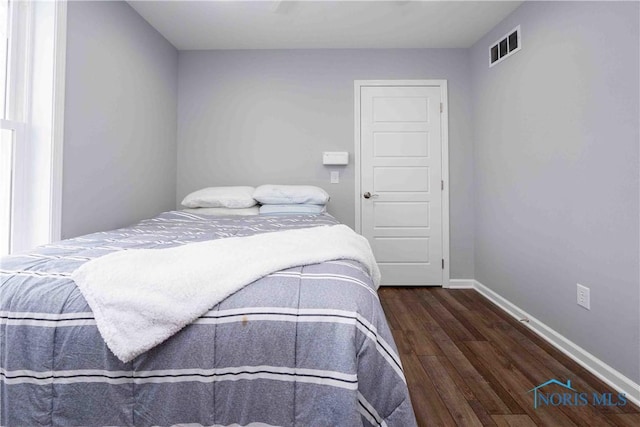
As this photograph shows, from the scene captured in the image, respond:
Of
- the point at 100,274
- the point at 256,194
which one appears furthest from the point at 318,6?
the point at 100,274

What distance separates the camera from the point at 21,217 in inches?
68.1

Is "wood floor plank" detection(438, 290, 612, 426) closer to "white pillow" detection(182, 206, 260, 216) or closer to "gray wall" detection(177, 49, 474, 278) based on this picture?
"gray wall" detection(177, 49, 474, 278)

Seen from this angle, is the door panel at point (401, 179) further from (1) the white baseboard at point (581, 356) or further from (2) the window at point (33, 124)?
(2) the window at point (33, 124)

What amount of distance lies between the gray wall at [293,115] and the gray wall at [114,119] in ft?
0.97

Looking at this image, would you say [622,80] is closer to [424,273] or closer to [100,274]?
[424,273]

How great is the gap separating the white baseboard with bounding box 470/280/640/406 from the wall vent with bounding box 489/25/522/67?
2.07m

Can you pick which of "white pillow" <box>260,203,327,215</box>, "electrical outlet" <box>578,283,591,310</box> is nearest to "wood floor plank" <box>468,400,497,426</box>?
"electrical outlet" <box>578,283,591,310</box>

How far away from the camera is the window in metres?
1.69

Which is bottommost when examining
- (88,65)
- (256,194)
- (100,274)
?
(100,274)

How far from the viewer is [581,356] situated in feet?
5.88

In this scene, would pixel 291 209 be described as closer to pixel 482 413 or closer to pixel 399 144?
pixel 399 144

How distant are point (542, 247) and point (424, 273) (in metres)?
1.20

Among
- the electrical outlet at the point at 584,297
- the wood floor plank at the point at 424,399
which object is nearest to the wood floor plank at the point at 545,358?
the electrical outlet at the point at 584,297

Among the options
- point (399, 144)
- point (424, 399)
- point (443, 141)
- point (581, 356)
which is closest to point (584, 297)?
point (581, 356)
